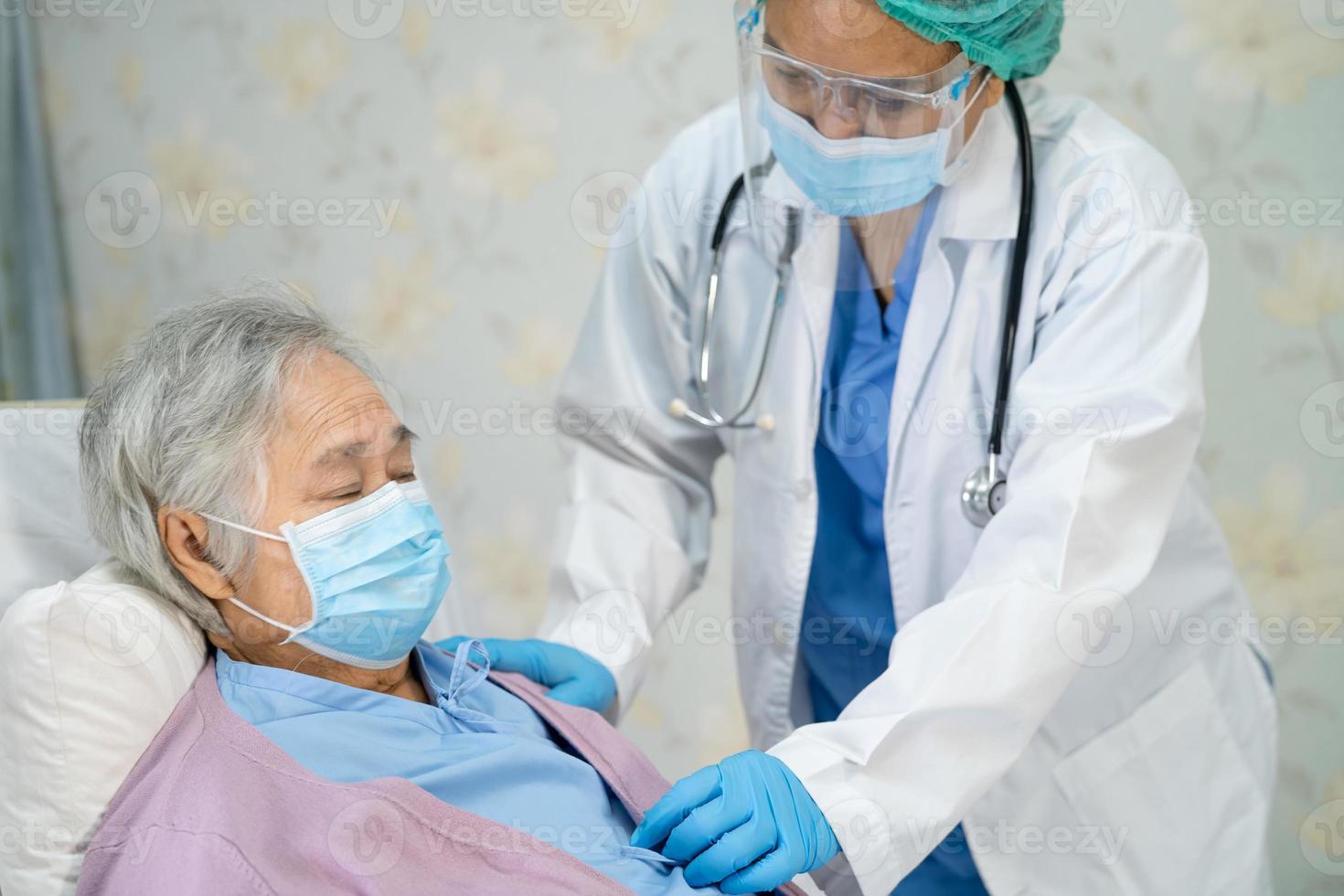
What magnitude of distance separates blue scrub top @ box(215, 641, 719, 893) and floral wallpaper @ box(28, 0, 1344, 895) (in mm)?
525

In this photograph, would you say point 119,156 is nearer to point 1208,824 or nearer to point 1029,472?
point 1029,472

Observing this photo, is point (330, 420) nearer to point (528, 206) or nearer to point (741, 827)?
point (741, 827)

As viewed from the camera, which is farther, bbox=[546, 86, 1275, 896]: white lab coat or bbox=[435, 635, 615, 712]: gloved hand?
bbox=[435, 635, 615, 712]: gloved hand

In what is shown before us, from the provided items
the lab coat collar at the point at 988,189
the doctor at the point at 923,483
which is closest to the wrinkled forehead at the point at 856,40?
the doctor at the point at 923,483

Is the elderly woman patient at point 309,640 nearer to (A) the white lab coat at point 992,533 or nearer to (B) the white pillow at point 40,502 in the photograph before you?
(B) the white pillow at point 40,502

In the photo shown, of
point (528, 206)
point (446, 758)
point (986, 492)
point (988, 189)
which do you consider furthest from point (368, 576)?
point (528, 206)

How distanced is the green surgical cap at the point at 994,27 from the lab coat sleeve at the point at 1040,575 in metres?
0.24

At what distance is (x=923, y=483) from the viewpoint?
4.72 ft

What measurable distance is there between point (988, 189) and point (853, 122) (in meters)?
0.22

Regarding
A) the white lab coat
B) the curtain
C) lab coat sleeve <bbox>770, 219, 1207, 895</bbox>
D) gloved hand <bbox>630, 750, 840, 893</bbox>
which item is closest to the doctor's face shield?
the white lab coat

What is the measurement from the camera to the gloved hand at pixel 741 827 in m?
1.11

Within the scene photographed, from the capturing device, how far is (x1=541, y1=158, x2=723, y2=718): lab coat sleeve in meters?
1.61

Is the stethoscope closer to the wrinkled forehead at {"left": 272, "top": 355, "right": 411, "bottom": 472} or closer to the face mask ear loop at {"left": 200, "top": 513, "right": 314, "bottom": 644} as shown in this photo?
the wrinkled forehead at {"left": 272, "top": 355, "right": 411, "bottom": 472}

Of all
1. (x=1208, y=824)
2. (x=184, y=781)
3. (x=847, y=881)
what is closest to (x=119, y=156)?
(x=184, y=781)
